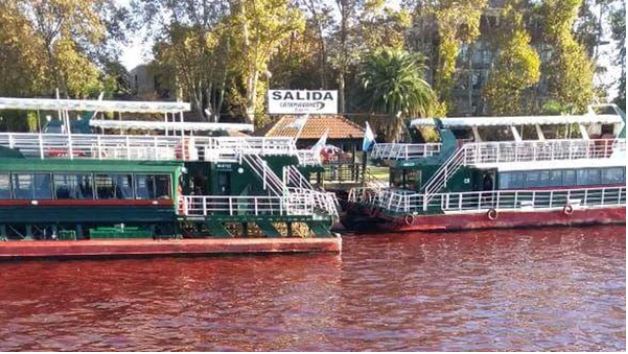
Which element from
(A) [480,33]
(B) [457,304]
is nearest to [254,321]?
(B) [457,304]

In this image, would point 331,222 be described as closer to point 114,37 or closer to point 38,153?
point 38,153

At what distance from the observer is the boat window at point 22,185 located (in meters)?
22.8

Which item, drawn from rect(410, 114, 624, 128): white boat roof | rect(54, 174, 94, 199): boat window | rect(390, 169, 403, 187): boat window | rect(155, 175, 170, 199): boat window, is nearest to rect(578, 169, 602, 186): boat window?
rect(410, 114, 624, 128): white boat roof

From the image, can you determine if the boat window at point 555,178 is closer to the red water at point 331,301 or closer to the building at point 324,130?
the red water at point 331,301

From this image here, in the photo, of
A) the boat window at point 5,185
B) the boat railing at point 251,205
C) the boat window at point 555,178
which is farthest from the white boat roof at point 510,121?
the boat window at point 5,185

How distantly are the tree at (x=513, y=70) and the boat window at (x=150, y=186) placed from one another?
35474 millimetres

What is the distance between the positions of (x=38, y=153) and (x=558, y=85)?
41.7m

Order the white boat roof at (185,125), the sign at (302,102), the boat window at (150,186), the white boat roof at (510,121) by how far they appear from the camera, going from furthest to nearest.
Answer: the sign at (302,102) → the white boat roof at (510,121) → the white boat roof at (185,125) → the boat window at (150,186)

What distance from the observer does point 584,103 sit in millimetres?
51094

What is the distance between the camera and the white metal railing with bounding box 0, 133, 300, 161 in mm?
24422

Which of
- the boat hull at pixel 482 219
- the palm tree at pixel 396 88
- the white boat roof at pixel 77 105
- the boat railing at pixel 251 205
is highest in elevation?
the palm tree at pixel 396 88

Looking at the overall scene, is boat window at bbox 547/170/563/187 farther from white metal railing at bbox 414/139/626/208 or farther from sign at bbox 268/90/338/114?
sign at bbox 268/90/338/114

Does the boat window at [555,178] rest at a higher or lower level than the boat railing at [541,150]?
lower

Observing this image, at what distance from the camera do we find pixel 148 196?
2364cm
